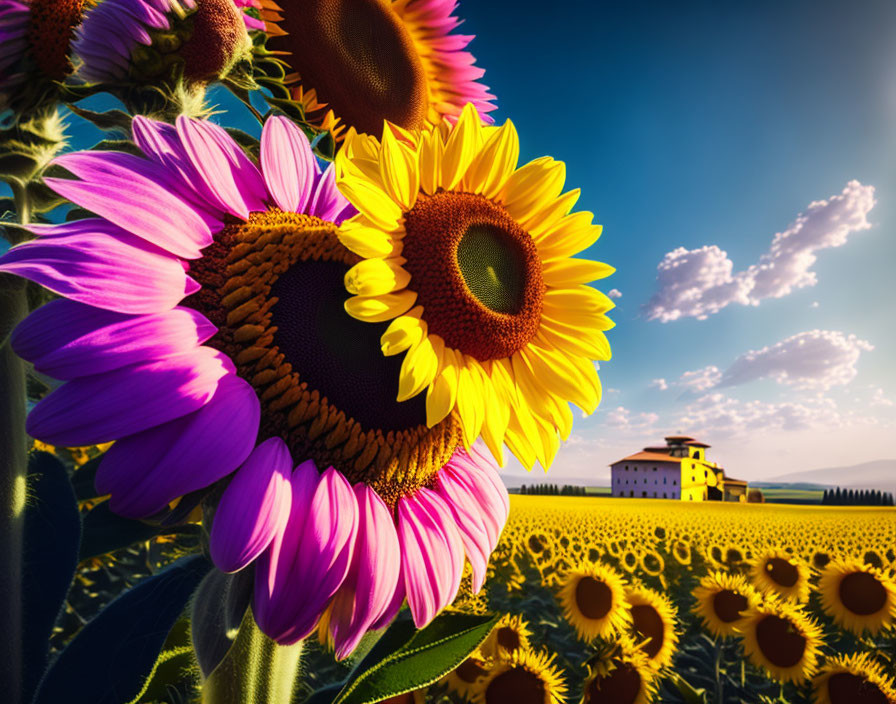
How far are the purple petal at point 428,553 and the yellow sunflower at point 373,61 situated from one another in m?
0.50

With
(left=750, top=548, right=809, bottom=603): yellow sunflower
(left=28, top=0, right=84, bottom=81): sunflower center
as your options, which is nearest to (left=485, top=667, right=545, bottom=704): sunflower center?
(left=28, top=0, right=84, bottom=81): sunflower center

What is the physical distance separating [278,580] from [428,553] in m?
0.12

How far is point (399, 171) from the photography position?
51 centimetres

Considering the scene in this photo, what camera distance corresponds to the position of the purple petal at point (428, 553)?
1.54ft

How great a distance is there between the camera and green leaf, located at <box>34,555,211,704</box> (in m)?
0.47

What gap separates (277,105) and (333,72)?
15 cm

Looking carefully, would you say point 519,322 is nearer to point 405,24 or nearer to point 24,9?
point 24,9

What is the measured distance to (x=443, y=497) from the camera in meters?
0.55

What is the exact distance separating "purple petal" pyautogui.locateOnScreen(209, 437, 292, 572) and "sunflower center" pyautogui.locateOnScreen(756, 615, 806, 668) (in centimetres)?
315

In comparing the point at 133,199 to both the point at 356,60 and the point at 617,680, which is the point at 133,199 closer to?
the point at 356,60

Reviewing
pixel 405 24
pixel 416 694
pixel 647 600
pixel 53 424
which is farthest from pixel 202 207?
pixel 647 600

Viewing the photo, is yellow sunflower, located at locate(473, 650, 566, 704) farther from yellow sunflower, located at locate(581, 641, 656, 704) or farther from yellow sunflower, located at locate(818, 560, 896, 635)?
yellow sunflower, located at locate(818, 560, 896, 635)

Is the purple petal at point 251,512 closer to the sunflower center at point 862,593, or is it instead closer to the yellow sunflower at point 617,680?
the yellow sunflower at point 617,680

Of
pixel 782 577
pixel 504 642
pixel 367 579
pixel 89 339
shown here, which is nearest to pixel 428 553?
pixel 367 579
